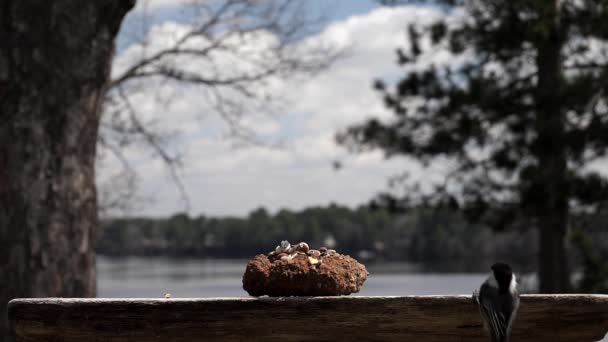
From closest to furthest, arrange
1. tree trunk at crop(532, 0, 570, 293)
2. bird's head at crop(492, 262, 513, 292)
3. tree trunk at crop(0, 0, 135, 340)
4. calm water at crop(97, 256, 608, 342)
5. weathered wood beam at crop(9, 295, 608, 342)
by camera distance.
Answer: bird's head at crop(492, 262, 513, 292), weathered wood beam at crop(9, 295, 608, 342), tree trunk at crop(0, 0, 135, 340), tree trunk at crop(532, 0, 570, 293), calm water at crop(97, 256, 608, 342)

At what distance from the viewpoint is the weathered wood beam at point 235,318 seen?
3.44 m

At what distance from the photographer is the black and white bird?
9.50 feet

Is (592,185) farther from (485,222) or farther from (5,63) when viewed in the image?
(5,63)

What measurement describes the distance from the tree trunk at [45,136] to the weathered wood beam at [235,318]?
8.39 feet

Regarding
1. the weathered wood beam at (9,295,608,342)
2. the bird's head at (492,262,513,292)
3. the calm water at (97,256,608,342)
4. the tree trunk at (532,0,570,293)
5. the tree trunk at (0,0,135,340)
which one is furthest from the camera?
the calm water at (97,256,608,342)

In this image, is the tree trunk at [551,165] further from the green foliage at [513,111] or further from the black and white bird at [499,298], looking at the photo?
the black and white bird at [499,298]

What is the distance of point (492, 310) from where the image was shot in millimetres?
2979

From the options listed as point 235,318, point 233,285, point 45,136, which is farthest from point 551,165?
point 233,285

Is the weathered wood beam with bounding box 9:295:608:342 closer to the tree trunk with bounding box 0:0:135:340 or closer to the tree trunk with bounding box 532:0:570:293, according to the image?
the tree trunk with bounding box 0:0:135:340

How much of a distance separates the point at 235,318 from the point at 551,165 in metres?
9.15

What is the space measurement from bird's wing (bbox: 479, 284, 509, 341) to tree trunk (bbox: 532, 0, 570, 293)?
27.9 ft

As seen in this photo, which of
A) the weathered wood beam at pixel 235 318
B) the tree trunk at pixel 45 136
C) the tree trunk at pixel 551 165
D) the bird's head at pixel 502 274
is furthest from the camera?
the tree trunk at pixel 551 165

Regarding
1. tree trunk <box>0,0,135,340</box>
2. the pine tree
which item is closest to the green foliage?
the pine tree

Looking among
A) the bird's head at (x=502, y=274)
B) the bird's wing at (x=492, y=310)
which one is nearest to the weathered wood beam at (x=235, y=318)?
the bird's wing at (x=492, y=310)
